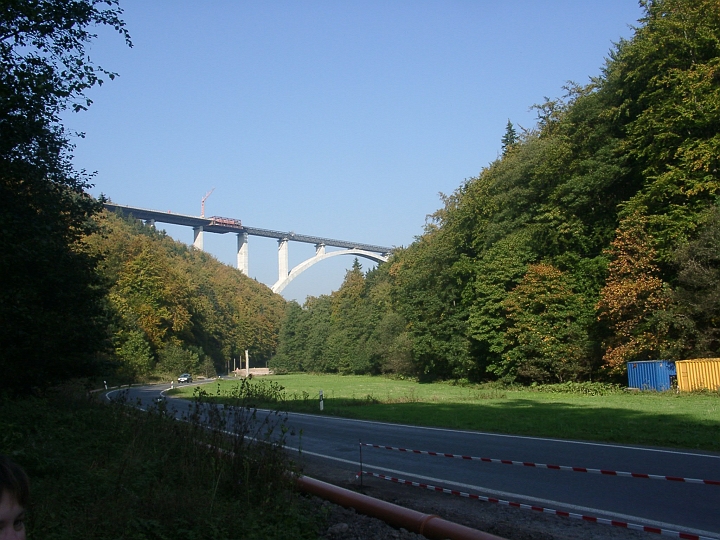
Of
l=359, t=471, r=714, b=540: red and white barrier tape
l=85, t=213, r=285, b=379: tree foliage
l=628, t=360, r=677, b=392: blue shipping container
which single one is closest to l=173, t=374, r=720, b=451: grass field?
l=628, t=360, r=677, b=392: blue shipping container

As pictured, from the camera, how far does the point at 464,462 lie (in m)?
11.8

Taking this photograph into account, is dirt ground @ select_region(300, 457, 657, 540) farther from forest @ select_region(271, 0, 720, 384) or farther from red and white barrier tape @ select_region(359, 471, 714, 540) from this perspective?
forest @ select_region(271, 0, 720, 384)

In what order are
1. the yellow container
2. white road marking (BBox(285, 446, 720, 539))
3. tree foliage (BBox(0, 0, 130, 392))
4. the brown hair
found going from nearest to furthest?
the brown hair → white road marking (BBox(285, 446, 720, 539)) → tree foliage (BBox(0, 0, 130, 392)) → the yellow container

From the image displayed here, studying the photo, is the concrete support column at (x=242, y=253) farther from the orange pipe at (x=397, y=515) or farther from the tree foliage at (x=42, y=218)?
→ the orange pipe at (x=397, y=515)

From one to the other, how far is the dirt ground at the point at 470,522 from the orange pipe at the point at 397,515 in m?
0.08

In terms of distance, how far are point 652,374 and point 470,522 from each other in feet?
93.8

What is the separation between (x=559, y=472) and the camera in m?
10.4

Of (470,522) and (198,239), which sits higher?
(198,239)

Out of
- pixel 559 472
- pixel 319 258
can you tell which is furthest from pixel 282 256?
pixel 559 472

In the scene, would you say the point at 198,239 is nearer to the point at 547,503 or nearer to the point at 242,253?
the point at 242,253

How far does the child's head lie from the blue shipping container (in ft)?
110

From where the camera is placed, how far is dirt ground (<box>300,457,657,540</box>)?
6656mm

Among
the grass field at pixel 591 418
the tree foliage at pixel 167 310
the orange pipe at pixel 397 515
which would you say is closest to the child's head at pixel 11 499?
the orange pipe at pixel 397 515

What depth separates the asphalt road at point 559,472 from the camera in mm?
7805
